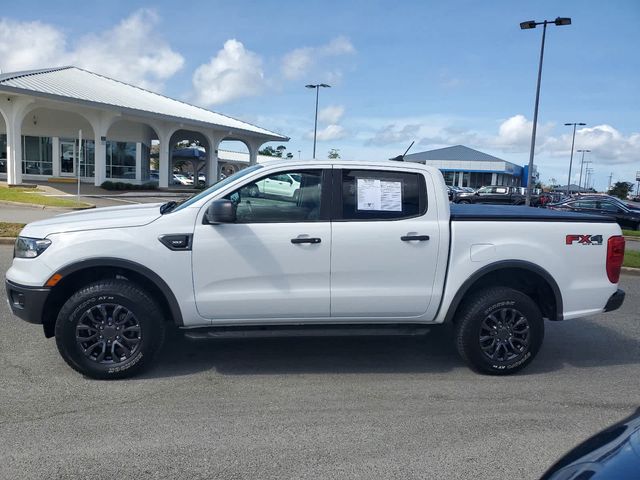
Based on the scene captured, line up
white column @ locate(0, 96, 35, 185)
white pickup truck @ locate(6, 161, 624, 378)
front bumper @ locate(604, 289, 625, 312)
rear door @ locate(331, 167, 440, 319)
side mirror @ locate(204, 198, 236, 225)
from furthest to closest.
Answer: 1. white column @ locate(0, 96, 35, 185)
2. front bumper @ locate(604, 289, 625, 312)
3. rear door @ locate(331, 167, 440, 319)
4. white pickup truck @ locate(6, 161, 624, 378)
5. side mirror @ locate(204, 198, 236, 225)

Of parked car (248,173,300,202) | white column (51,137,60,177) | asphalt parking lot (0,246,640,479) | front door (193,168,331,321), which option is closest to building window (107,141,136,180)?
white column (51,137,60,177)

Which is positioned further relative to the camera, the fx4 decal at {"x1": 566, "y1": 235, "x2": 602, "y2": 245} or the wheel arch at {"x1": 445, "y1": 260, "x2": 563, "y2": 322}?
the fx4 decal at {"x1": 566, "y1": 235, "x2": 602, "y2": 245}

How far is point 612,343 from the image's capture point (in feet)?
20.3

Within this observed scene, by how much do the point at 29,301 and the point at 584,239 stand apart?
478 cm

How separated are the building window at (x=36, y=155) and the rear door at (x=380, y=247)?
1296 inches

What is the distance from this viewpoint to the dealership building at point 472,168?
79.8 metres

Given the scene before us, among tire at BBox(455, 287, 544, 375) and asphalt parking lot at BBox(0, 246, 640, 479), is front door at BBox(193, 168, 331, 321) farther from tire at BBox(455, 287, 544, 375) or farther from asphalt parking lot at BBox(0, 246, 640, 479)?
tire at BBox(455, 287, 544, 375)

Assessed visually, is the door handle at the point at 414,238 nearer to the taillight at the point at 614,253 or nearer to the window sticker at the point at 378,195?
the window sticker at the point at 378,195

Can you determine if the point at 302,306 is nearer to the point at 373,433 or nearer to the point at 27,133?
the point at 373,433

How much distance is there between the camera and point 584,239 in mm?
5012

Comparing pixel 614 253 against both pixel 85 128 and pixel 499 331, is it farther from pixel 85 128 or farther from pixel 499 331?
pixel 85 128

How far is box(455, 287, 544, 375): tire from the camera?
16.1 feet

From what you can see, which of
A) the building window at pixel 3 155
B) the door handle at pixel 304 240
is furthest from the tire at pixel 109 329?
the building window at pixel 3 155

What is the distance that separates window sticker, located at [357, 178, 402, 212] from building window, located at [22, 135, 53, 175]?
1296 inches
